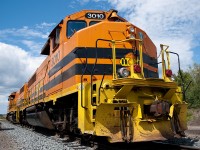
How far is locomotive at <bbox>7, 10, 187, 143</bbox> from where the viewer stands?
250 inches

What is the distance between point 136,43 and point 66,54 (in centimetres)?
204

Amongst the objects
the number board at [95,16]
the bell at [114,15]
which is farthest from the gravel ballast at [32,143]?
the bell at [114,15]

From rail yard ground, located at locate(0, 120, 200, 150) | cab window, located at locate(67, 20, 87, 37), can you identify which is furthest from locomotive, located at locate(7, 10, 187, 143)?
rail yard ground, located at locate(0, 120, 200, 150)

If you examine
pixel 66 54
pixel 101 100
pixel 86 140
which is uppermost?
pixel 66 54

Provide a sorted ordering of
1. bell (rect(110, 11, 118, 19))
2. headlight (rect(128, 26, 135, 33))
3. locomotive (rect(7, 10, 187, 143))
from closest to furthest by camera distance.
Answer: locomotive (rect(7, 10, 187, 143)), headlight (rect(128, 26, 135, 33)), bell (rect(110, 11, 118, 19))

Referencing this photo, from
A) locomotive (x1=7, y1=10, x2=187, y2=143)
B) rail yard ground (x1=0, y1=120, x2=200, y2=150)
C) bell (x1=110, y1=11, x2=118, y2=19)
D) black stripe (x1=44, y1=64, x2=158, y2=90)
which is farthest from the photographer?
bell (x1=110, y1=11, x2=118, y2=19)

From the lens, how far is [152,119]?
6.56 meters

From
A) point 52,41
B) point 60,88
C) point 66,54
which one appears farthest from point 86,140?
point 52,41

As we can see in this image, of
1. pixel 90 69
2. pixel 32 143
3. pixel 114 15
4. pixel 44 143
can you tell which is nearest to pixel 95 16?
pixel 114 15

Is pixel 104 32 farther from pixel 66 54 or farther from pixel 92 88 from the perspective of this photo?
pixel 92 88

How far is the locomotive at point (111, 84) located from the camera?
A: 20.9ft

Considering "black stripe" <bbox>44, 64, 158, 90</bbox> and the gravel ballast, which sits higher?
"black stripe" <bbox>44, 64, 158, 90</bbox>

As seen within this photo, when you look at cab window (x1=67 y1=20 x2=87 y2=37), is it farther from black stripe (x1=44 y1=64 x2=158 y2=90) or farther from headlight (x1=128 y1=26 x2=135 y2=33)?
headlight (x1=128 y1=26 x2=135 y2=33)

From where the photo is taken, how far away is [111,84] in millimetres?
6594
